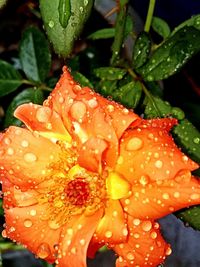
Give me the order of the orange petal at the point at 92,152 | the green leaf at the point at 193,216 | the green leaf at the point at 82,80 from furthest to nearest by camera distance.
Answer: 1. the green leaf at the point at 82,80
2. the green leaf at the point at 193,216
3. the orange petal at the point at 92,152

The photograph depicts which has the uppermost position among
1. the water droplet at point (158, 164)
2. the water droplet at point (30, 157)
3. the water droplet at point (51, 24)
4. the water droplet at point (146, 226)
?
the water droplet at point (51, 24)

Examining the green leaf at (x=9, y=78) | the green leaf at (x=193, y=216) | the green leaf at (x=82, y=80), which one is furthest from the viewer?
the green leaf at (x=9, y=78)

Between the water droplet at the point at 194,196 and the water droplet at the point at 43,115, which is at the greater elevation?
the water droplet at the point at 43,115

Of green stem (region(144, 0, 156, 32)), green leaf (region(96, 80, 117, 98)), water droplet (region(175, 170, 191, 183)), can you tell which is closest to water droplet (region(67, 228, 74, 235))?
water droplet (region(175, 170, 191, 183))

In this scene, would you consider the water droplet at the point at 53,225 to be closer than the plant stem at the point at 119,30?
Yes

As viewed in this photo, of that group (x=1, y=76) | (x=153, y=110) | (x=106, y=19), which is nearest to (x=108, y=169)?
(x=153, y=110)

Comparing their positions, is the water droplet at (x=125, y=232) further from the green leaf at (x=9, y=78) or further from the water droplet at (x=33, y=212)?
the green leaf at (x=9, y=78)

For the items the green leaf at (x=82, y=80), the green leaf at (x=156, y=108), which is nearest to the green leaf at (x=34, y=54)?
the green leaf at (x=82, y=80)
